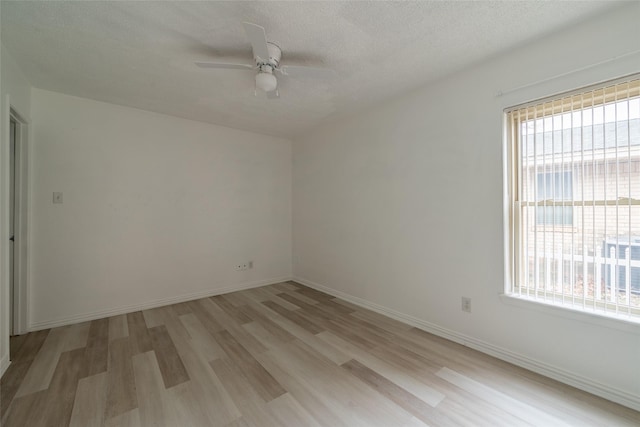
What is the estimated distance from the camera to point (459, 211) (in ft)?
7.71

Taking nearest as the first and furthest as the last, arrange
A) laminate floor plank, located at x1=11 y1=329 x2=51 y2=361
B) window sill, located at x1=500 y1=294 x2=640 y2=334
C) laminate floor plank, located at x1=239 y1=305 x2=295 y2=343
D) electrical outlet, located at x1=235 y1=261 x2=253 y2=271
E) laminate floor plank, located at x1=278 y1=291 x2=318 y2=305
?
window sill, located at x1=500 y1=294 x2=640 y2=334
laminate floor plank, located at x1=11 y1=329 x2=51 y2=361
laminate floor plank, located at x1=239 y1=305 x2=295 y2=343
laminate floor plank, located at x1=278 y1=291 x2=318 y2=305
electrical outlet, located at x1=235 y1=261 x2=253 y2=271

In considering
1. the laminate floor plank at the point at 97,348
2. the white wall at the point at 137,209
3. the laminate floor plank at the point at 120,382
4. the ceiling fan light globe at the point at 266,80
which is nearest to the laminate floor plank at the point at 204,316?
the white wall at the point at 137,209

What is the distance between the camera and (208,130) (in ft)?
12.0

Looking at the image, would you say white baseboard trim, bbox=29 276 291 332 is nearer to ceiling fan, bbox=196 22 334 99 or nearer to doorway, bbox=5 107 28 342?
doorway, bbox=5 107 28 342

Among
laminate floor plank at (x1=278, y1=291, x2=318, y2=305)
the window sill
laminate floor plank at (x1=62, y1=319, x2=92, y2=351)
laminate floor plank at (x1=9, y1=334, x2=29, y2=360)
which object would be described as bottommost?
laminate floor plank at (x1=62, y1=319, x2=92, y2=351)

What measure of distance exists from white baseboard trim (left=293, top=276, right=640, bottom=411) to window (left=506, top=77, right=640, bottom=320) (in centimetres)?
48

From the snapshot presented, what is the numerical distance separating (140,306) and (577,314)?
4283 millimetres

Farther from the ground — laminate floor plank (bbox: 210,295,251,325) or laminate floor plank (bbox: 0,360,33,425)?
laminate floor plank (bbox: 210,295,251,325)

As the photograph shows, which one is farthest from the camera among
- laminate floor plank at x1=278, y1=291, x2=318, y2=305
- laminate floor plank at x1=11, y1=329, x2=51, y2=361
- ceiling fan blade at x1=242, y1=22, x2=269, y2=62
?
laminate floor plank at x1=278, y1=291, x2=318, y2=305

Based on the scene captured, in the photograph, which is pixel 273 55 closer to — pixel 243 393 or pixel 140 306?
pixel 243 393

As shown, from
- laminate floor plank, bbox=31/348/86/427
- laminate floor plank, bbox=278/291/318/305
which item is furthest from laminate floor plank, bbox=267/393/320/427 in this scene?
laminate floor plank, bbox=278/291/318/305

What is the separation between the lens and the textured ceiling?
160 cm

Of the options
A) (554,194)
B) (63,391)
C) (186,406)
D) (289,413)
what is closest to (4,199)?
(63,391)

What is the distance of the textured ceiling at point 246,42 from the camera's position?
1596 millimetres
